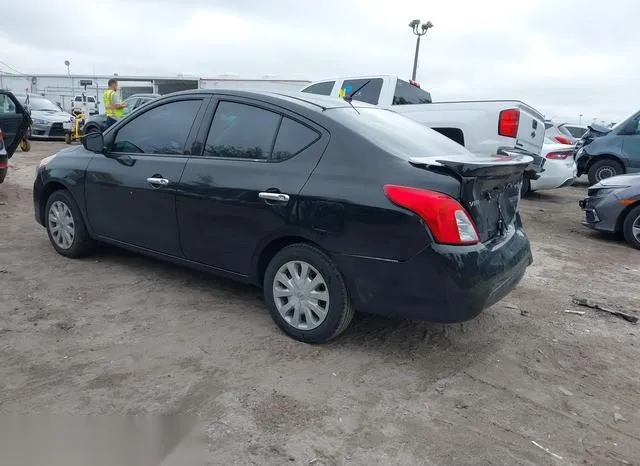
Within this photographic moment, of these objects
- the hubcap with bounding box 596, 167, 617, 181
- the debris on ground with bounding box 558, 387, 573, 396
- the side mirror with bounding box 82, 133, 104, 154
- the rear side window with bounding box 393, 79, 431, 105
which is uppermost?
the rear side window with bounding box 393, 79, 431, 105

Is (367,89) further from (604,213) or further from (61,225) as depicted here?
(61,225)

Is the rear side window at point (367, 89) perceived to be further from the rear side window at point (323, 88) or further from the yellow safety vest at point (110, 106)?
the yellow safety vest at point (110, 106)

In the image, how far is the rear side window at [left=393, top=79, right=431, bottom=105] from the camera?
8883 millimetres

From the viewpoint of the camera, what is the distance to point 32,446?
250cm

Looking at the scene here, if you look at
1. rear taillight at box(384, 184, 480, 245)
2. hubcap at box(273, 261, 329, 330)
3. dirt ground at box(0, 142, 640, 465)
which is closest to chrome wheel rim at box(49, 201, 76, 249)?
dirt ground at box(0, 142, 640, 465)

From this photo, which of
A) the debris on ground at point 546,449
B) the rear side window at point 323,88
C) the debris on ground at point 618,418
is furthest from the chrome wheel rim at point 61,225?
the rear side window at point 323,88

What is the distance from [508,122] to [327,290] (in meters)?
5.21

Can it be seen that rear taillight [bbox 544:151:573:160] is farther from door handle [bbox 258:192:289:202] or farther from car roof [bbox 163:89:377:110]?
door handle [bbox 258:192:289:202]

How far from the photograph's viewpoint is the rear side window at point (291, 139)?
3543 millimetres

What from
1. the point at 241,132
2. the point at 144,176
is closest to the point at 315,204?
the point at 241,132

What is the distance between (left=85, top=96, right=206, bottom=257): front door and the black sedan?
0.01 m

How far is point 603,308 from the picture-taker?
4523 millimetres

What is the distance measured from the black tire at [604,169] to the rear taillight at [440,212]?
35.1ft

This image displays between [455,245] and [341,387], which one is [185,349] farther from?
[455,245]
